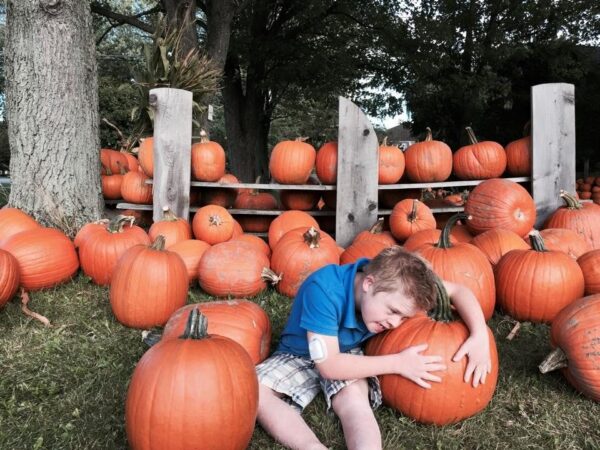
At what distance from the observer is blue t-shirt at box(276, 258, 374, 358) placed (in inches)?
75.1

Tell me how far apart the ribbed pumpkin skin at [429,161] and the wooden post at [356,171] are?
0.45m

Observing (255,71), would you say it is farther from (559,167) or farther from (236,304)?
(236,304)

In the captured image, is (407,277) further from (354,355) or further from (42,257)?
(42,257)

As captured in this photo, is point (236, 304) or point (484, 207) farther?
point (484, 207)

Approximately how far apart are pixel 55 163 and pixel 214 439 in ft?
11.5

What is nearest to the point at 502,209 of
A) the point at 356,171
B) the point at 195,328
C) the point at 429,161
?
the point at 429,161

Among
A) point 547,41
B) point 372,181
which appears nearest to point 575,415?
point 372,181

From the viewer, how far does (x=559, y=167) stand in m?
4.29

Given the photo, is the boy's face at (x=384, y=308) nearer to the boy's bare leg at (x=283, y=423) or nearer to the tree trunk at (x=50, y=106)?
the boy's bare leg at (x=283, y=423)

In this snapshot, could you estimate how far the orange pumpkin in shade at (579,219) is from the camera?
384cm

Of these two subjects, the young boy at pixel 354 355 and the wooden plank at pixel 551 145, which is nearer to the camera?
the young boy at pixel 354 355

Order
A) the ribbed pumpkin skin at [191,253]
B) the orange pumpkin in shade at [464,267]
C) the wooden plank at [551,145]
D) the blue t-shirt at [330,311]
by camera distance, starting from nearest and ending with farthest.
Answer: the blue t-shirt at [330,311] < the orange pumpkin in shade at [464,267] < the ribbed pumpkin skin at [191,253] < the wooden plank at [551,145]

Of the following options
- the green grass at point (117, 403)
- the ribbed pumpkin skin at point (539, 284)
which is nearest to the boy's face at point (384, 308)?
the green grass at point (117, 403)

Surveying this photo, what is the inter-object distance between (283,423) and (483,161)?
11.4 feet
